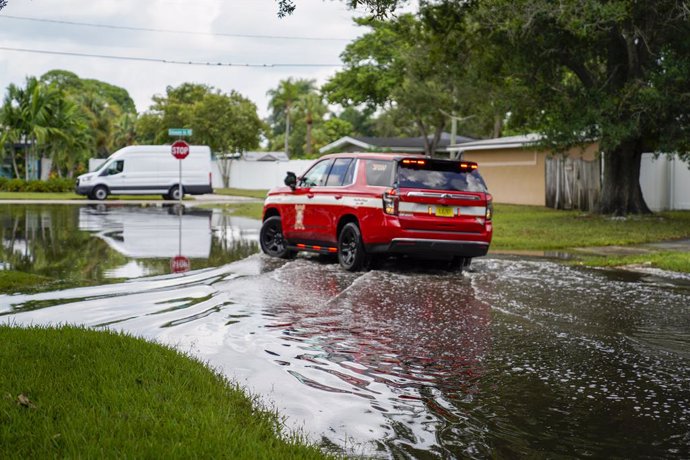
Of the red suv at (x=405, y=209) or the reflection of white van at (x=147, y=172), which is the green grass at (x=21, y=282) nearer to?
the red suv at (x=405, y=209)

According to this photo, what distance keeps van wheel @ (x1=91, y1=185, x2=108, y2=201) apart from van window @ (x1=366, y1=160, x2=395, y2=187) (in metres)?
30.0

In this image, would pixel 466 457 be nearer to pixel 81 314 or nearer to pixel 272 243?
pixel 81 314

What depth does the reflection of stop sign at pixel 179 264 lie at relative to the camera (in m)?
13.8

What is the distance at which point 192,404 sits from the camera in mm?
5418

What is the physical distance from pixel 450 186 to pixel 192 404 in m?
8.54

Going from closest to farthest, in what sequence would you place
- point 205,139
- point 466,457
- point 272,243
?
point 466,457, point 272,243, point 205,139

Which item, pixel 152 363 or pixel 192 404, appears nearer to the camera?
pixel 192 404

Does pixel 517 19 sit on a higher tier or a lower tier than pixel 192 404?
higher

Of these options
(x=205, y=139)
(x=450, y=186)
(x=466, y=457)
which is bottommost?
(x=466, y=457)

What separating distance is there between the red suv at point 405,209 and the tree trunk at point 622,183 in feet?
51.5

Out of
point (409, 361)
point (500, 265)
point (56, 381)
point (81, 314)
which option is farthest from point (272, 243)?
point (56, 381)

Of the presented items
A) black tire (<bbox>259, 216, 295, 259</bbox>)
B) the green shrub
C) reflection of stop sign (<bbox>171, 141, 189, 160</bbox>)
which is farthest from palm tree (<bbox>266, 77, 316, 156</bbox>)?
black tire (<bbox>259, 216, 295, 259</bbox>)

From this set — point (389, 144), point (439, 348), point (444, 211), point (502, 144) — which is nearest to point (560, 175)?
point (502, 144)

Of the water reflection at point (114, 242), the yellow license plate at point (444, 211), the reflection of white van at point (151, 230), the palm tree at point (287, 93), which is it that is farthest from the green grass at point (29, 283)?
the palm tree at point (287, 93)
